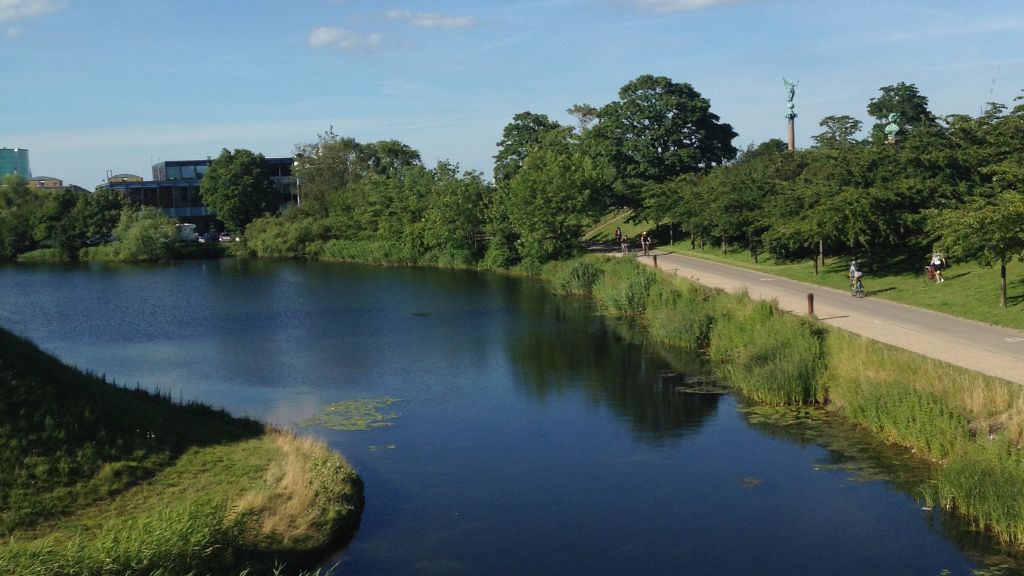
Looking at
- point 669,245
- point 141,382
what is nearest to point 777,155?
point 669,245

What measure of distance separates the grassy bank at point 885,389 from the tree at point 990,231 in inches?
263

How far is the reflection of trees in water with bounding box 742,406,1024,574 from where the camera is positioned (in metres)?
18.4

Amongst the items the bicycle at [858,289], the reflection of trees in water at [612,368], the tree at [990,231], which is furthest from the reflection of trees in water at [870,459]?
the bicycle at [858,289]

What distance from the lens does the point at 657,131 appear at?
276 ft

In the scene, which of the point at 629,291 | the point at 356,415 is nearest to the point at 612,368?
the point at 356,415

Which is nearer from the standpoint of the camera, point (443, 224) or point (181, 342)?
point (181, 342)

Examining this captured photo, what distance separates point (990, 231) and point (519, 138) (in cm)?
6976

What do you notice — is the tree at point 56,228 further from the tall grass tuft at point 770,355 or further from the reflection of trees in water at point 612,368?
the tall grass tuft at point 770,355

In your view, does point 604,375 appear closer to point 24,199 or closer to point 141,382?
point 141,382

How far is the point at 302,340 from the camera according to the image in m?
44.6

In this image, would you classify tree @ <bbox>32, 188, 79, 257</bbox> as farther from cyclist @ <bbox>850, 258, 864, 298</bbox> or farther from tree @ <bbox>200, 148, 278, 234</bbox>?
cyclist @ <bbox>850, 258, 864, 298</bbox>

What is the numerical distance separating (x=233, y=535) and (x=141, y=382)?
19.8 m

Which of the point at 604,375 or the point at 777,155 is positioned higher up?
the point at 777,155

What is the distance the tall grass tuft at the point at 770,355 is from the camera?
28.9 metres
